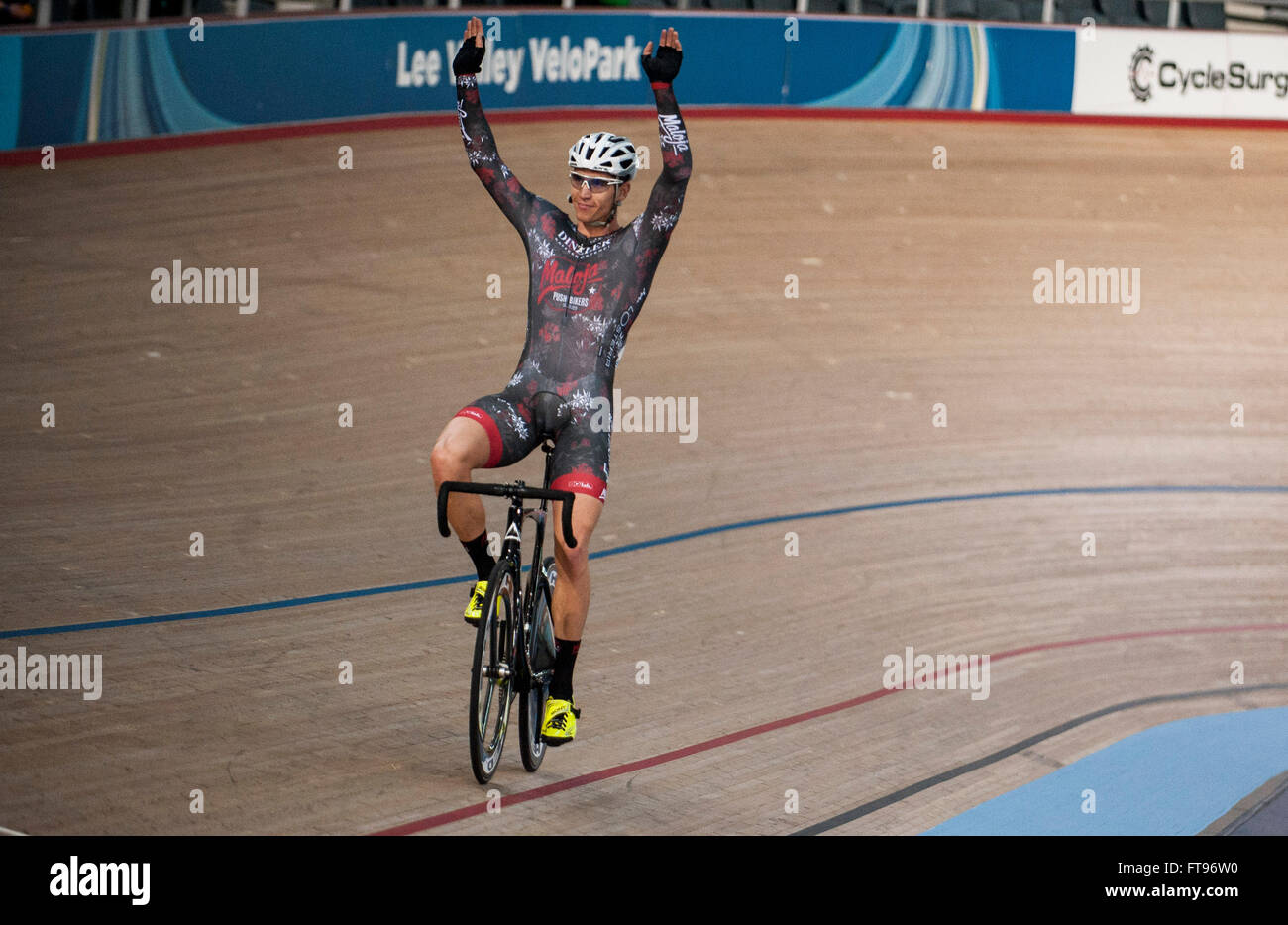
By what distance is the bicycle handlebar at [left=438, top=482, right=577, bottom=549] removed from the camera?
10.9ft

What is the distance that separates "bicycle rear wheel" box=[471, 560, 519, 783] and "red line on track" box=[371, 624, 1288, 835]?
124 millimetres

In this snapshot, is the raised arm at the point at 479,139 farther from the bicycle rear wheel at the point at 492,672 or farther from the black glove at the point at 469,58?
the bicycle rear wheel at the point at 492,672

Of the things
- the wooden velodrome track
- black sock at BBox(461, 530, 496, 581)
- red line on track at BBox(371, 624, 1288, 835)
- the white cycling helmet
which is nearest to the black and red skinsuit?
the white cycling helmet

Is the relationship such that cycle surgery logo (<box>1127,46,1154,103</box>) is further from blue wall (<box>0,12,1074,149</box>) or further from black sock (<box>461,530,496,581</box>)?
black sock (<box>461,530,496,581</box>)

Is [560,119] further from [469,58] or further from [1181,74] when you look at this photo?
[469,58]

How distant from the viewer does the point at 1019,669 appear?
487 centimetres

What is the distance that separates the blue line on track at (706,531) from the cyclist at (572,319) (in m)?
1.11

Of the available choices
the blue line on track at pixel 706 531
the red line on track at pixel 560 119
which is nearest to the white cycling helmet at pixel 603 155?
the blue line on track at pixel 706 531

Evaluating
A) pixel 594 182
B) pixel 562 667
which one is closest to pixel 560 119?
pixel 594 182

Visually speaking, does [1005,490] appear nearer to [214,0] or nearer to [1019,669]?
[1019,669]

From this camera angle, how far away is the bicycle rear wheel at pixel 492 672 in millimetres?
3359

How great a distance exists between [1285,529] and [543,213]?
13.6 feet

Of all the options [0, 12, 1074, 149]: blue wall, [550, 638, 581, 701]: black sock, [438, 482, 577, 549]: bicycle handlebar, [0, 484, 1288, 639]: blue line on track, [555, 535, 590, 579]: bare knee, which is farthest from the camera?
[0, 12, 1074, 149]: blue wall

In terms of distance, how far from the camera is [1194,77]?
45.3 feet
